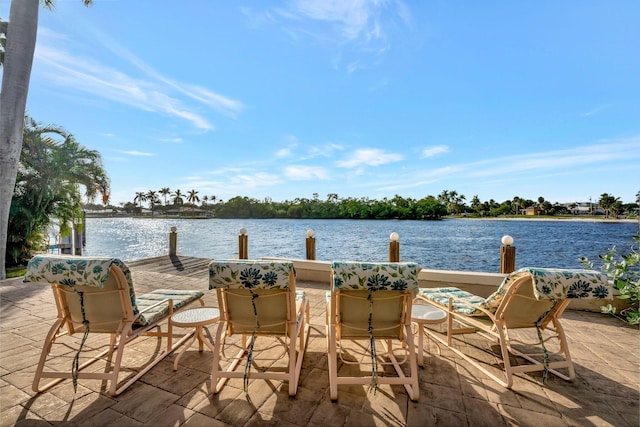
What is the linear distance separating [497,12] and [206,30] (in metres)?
5.55

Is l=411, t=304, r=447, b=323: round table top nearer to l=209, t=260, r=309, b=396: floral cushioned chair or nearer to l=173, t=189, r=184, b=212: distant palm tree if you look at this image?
l=209, t=260, r=309, b=396: floral cushioned chair

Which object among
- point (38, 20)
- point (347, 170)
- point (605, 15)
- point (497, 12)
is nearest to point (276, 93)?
point (38, 20)

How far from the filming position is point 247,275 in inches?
70.6

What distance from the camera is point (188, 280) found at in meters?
5.27

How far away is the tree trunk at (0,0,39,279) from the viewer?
5090 mm

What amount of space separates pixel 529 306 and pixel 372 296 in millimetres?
1277

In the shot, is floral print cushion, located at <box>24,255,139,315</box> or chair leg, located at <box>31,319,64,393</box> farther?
chair leg, located at <box>31,319,64,393</box>

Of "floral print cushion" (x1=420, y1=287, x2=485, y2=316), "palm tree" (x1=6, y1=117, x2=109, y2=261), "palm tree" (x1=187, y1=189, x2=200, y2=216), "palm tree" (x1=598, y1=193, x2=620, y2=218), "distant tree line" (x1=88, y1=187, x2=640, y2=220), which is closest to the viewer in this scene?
"floral print cushion" (x1=420, y1=287, x2=485, y2=316)

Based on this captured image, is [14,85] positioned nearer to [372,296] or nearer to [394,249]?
[372,296]

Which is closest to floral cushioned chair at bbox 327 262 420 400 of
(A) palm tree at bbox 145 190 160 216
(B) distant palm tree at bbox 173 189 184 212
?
(B) distant palm tree at bbox 173 189 184 212

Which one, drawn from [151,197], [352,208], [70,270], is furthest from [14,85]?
[151,197]

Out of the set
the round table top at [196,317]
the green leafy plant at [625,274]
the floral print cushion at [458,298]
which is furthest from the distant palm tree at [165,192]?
the green leafy plant at [625,274]

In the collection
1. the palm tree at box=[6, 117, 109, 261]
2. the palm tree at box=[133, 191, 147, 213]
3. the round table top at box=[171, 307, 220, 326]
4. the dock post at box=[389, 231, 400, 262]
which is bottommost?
the round table top at box=[171, 307, 220, 326]

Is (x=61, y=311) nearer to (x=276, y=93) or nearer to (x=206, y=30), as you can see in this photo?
(x=206, y=30)
